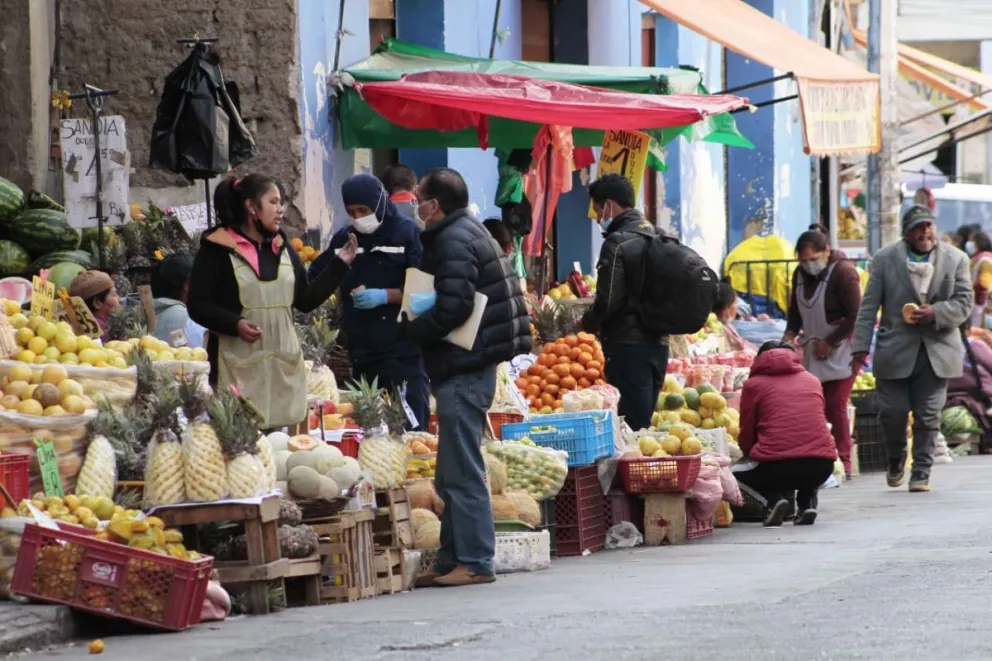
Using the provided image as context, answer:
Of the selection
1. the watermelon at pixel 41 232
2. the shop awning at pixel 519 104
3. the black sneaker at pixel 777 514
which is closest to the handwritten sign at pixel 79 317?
the watermelon at pixel 41 232

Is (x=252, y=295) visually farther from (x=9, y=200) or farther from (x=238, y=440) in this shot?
(x=9, y=200)

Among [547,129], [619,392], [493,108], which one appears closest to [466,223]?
[619,392]

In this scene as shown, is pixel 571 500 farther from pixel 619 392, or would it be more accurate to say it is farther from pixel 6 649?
pixel 6 649

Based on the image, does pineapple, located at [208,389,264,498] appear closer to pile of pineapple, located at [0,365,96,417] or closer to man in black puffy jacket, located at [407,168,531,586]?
pile of pineapple, located at [0,365,96,417]

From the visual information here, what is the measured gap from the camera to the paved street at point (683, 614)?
728 cm

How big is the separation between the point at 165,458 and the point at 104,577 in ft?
3.04

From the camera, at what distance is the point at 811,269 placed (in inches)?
640

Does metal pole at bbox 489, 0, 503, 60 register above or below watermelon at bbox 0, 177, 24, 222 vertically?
above

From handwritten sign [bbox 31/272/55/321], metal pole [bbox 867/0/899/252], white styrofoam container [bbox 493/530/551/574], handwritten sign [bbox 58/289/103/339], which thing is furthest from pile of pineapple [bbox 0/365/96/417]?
metal pole [bbox 867/0/899/252]

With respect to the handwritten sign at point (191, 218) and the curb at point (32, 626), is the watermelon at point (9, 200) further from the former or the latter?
the curb at point (32, 626)

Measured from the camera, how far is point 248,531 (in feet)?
29.1

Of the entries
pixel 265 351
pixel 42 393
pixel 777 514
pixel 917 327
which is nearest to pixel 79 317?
pixel 265 351

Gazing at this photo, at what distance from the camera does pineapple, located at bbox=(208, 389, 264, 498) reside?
8.99 m

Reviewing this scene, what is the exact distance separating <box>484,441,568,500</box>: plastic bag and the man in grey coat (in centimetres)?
404
